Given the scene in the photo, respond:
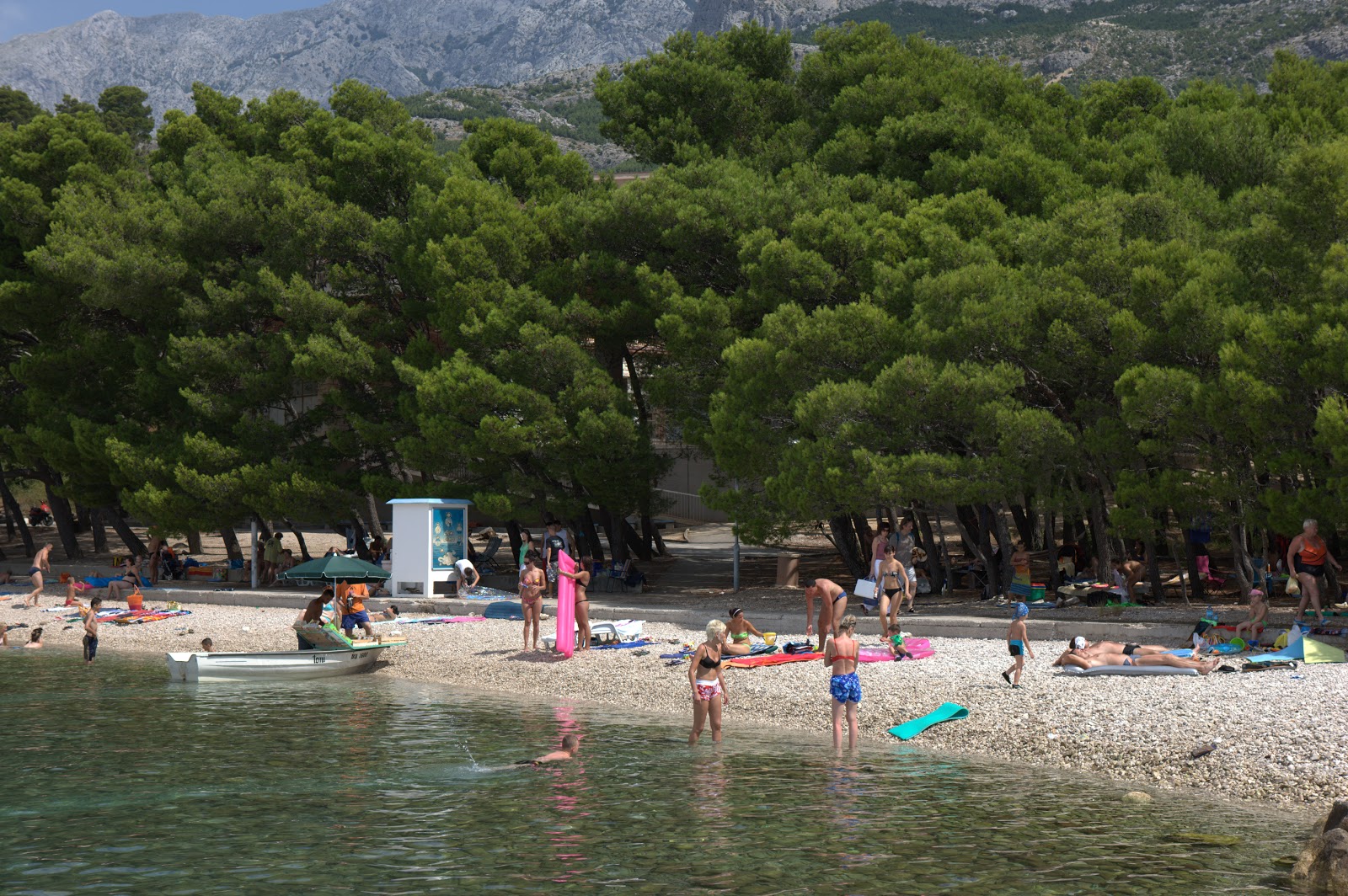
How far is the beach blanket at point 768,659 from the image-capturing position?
18.7 m

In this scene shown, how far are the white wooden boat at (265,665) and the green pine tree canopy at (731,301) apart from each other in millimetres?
7076

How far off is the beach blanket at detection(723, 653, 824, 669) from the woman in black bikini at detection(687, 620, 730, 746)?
364 centimetres

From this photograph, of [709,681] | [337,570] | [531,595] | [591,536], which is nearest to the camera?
[709,681]

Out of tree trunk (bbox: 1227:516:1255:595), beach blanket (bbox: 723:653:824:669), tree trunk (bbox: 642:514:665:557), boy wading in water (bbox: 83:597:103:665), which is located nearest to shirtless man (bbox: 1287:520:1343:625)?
tree trunk (bbox: 1227:516:1255:595)

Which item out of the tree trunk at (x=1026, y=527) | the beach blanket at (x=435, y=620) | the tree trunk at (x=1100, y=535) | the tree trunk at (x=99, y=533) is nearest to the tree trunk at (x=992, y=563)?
the tree trunk at (x=1100, y=535)

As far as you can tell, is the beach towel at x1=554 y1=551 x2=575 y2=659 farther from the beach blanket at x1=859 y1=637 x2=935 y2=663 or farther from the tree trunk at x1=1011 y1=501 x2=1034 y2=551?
the tree trunk at x1=1011 y1=501 x2=1034 y2=551

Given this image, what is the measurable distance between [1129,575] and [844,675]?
32.4ft

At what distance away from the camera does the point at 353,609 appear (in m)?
23.5

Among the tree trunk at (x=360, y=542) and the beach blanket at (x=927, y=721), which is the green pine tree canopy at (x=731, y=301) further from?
→ the beach blanket at (x=927, y=721)

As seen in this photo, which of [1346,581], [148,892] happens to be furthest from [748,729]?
[1346,581]

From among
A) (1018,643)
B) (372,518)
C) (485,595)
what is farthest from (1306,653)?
(372,518)

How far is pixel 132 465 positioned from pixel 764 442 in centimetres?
1757

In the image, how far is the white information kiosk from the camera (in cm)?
2694

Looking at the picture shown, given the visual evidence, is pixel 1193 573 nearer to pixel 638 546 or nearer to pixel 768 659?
pixel 768 659
